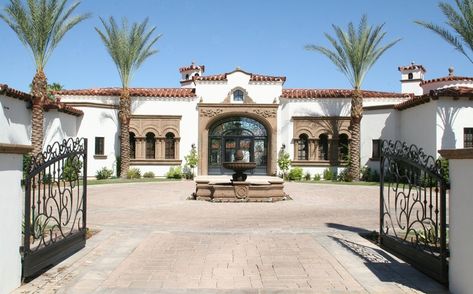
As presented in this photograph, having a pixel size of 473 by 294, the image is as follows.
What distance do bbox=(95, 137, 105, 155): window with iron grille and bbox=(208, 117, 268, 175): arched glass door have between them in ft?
22.7

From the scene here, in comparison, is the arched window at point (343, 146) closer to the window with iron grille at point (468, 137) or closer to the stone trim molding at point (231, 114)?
the stone trim molding at point (231, 114)

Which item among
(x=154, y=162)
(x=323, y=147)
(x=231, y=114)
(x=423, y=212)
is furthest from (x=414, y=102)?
Answer: (x=423, y=212)

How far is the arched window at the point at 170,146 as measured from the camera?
26.6 m

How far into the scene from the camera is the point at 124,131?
2509 centimetres

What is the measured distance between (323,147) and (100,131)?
46.8 ft

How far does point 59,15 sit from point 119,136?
338 inches

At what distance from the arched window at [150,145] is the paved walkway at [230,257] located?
15241mm

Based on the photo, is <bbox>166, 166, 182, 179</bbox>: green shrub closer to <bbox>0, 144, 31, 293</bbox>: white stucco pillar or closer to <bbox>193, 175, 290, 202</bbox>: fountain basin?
<bbox>193, 175, 290, 202</bbox>: fountain basin

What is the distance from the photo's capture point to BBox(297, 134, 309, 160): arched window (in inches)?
1033

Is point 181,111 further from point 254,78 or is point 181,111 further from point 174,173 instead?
point 254,78

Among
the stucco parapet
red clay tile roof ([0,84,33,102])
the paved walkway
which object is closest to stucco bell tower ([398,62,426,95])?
the paved walkway

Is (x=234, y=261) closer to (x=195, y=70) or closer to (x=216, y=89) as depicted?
(x=216, y=89)

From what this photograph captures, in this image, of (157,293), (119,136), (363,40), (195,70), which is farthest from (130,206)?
(195,70)

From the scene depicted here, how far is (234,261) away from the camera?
615 cm
